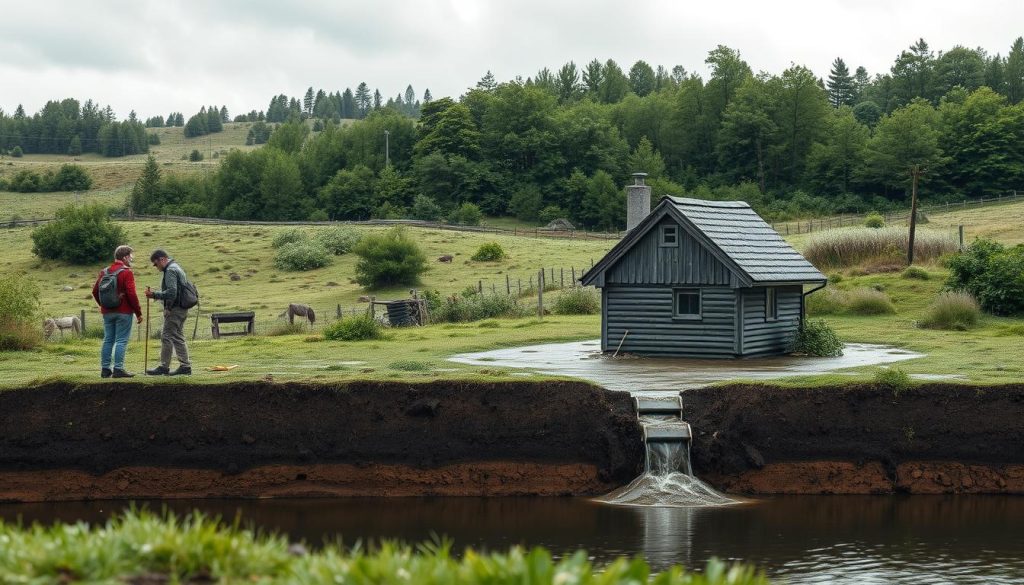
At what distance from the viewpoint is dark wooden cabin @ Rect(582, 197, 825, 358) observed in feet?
101

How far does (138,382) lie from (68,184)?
137 metres

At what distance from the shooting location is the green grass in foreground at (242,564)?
7.45 metres

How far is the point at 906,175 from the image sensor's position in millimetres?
107438

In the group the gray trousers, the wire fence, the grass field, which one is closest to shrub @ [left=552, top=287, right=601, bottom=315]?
the grass field

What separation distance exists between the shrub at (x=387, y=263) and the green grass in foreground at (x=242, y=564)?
182ft

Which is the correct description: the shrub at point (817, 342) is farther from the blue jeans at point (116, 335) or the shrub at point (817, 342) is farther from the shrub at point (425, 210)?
the shrub at point (425, 210)

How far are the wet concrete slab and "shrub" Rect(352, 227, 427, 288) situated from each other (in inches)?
1216

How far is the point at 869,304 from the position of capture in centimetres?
4269

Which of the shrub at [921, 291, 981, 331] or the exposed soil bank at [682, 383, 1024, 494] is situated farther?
the shrub at [921, 291, 981, 331]

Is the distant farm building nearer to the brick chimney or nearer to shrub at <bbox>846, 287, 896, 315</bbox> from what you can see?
the brick chimney

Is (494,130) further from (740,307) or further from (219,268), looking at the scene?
(740,307)

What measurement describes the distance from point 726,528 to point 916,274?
31.8 metres

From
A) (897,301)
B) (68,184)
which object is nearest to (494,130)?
(68,184)

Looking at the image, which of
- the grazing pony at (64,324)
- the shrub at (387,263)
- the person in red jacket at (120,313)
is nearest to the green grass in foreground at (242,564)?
the person in red jacket at (120,313)
